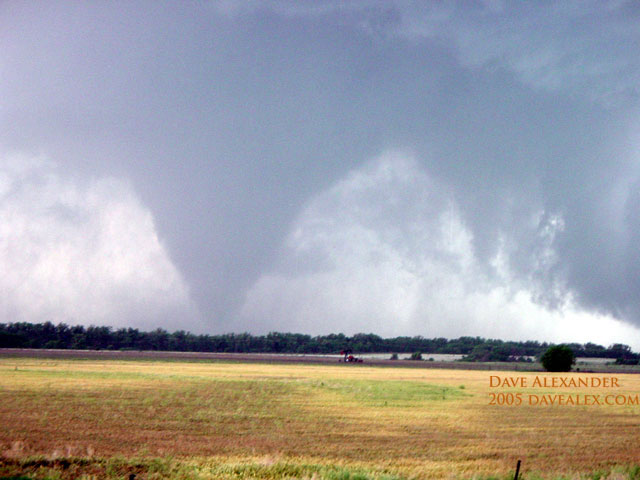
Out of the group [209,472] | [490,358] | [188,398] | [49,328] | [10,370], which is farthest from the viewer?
[49,328]

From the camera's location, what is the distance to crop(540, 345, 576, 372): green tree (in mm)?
93625

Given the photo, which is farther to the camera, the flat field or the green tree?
the green tree

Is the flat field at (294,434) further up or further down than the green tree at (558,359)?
further down

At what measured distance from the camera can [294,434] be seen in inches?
1103

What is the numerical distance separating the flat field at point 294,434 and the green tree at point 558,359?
46053 millimetres

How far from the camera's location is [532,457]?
2386 centimetres

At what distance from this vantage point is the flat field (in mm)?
20672

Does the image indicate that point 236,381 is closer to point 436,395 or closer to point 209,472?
point 436,395

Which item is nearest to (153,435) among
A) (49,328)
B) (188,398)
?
(188,398)

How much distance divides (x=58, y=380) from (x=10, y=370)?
13292 mm

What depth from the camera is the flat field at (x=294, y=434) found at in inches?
814

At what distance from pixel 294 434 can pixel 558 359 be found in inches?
3016

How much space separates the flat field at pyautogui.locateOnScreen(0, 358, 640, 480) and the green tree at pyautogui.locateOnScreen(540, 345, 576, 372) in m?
46.1

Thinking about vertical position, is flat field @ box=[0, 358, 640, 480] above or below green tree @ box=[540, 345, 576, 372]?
below
